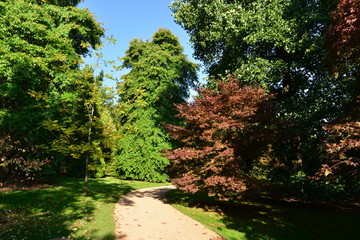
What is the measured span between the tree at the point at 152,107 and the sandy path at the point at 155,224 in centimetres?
989

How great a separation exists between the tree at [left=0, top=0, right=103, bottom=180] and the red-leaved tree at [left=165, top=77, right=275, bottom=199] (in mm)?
6394

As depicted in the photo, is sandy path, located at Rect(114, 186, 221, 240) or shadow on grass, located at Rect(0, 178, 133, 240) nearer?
shadow on grass, located at Rect(0, 178, 133, 240)

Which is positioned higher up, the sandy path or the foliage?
the foliage

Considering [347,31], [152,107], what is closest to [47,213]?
[347,31]

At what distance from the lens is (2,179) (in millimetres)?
10742

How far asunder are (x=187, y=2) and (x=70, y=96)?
9342 mm

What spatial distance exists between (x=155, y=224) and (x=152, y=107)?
48.0ft

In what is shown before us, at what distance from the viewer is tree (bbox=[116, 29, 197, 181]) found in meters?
19.0

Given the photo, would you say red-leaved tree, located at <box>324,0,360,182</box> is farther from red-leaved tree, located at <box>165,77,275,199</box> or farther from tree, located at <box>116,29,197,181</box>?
tree, located at <box>116,29,197,181</box>

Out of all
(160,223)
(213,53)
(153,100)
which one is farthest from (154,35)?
(160,223)

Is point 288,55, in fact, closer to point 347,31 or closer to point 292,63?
point 292,63

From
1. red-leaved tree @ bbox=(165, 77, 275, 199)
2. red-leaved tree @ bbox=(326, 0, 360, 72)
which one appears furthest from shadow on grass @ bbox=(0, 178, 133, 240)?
red-leaved tree @ bbox=(326, 0, 360, 72)

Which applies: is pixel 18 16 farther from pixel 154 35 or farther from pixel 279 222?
pixel 279 222

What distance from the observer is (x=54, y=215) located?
695 centimetres
